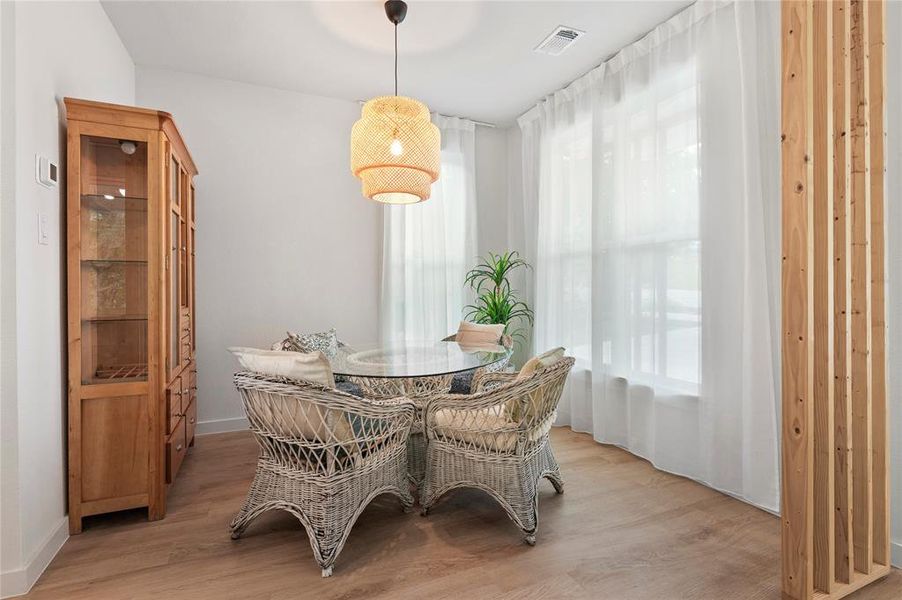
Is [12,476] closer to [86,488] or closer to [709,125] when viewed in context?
[86,488]

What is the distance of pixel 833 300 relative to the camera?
1.79m

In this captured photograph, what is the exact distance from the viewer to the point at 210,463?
10.1ft

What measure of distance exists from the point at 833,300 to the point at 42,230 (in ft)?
10.9

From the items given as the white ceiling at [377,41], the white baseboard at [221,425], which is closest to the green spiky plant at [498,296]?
the white ceiling at [377,41]

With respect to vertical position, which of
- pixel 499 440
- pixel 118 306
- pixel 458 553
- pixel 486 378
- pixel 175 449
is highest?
pixel 118 306

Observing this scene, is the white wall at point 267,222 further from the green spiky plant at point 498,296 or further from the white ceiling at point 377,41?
the green spiky plant at point 498,296

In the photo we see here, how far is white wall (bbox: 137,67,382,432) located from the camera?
12.1 feet

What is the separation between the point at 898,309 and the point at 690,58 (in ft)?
5.93

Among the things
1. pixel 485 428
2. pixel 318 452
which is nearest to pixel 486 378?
pixel 485 428

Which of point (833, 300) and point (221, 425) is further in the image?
point (221, 425)

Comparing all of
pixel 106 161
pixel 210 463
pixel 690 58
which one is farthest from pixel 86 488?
pixel 690 58

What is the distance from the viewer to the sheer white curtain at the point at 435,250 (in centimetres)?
426

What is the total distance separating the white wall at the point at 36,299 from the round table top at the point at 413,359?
123 centimetres

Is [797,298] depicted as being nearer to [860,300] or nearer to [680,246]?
[860,300]
